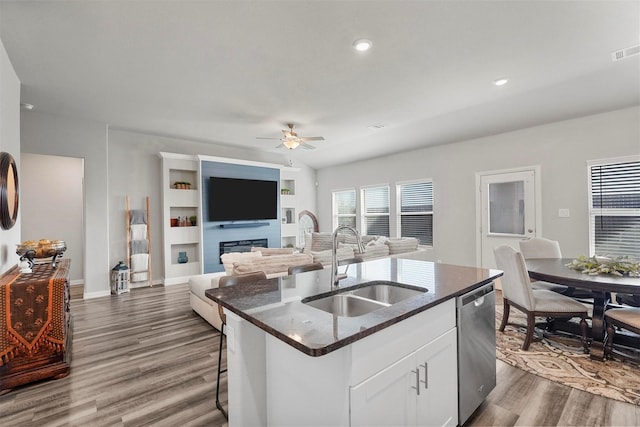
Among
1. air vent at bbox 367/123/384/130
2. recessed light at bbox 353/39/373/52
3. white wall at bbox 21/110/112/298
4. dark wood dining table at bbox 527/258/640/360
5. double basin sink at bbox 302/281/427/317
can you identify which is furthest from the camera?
air vent at bbox 367/123/384/130

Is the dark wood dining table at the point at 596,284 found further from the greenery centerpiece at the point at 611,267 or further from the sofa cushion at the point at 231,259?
the sofa cushion at the point at 231,259

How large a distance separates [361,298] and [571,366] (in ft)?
7.09

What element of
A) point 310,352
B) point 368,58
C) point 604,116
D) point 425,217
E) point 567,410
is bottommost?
point 567,410

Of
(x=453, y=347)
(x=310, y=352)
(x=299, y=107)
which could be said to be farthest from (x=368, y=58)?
(x=310, y=352)

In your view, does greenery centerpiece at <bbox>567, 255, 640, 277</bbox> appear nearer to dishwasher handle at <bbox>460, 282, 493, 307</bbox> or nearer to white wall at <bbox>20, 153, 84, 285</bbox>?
dishwasher handle at <bbox>460, 282, 493, 307</bbox>

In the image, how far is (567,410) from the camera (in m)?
1.97

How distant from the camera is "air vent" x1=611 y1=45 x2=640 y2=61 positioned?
289 centimetres

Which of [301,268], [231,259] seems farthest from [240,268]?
[301,268]

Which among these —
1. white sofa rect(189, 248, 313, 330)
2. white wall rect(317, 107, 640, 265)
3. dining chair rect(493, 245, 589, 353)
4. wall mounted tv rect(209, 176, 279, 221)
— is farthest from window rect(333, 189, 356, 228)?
dining chair rect(493, 245, 589, 353)

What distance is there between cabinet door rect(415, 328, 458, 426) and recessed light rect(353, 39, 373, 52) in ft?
8.15

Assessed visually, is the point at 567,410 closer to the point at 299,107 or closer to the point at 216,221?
the point at 299,107

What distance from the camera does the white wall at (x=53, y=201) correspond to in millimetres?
5359

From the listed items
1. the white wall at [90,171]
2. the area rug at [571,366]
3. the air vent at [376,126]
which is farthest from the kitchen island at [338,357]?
the white wall at [90,171]

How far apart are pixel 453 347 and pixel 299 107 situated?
12.2ft
